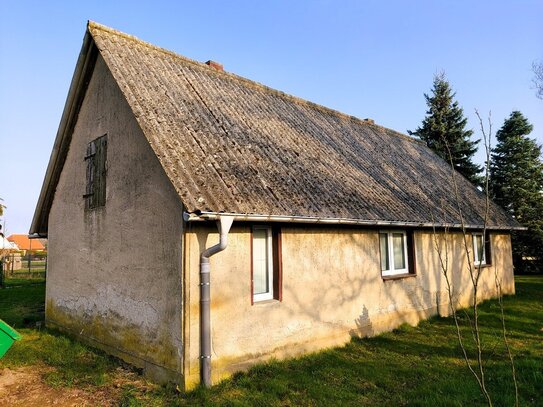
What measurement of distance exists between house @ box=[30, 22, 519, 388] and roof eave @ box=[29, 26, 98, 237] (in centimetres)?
4

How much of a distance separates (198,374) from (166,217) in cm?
246

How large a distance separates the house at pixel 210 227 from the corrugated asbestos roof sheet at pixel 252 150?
0.05 m

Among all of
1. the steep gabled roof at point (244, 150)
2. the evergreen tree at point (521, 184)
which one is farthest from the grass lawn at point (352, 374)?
the evergreen tree at point (521, 184)

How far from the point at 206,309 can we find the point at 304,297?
7.31ft

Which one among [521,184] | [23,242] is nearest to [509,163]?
[521,184]

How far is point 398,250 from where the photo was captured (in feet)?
32.9

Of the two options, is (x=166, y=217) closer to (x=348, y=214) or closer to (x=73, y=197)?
(x=348, y=214)

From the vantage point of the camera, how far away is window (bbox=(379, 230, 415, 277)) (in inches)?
376

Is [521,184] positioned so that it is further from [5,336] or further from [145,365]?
[5,336]

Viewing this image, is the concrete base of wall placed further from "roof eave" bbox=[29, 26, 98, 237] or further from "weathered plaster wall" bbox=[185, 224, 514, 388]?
"roof eave" bbox=[29, 26, 98, 237]

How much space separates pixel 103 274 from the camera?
786 cm

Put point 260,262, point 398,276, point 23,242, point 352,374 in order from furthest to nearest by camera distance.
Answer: point 23,242 → point 398,276 → point 260,262 → point 352,374

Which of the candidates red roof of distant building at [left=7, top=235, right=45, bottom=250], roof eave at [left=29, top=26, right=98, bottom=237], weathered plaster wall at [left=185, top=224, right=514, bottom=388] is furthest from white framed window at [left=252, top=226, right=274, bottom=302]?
red roof of distant building at [left=7, top=235, right=45, bottom=250]

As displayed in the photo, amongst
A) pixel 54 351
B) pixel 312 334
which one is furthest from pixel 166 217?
pixel 54 351
